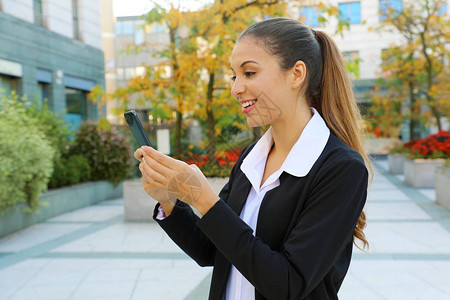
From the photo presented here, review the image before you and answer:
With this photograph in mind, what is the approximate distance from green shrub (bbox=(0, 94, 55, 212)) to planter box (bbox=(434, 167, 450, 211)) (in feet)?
22.1

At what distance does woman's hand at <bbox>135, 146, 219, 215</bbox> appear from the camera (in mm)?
1050

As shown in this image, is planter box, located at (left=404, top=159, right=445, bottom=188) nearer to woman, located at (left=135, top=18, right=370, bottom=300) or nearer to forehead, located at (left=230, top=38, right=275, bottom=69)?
woman, located at (left=135, top=18, right=370, bottom=300)

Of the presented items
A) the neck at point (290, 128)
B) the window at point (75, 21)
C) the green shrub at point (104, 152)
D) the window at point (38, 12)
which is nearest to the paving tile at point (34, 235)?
the green shrub at point (104, 152)

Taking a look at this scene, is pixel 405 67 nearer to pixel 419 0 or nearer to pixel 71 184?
pixel 419 0

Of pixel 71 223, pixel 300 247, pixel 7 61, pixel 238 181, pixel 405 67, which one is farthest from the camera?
pixel 405 67

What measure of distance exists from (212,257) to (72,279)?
330 cm

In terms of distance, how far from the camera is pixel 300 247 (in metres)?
1.05

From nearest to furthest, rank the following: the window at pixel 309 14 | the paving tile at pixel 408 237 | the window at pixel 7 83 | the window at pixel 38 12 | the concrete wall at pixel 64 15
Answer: the paving tile at pixel 408 237, the window at pixel 309 14, the window at pixel 7 83, the concrete wall at pixel 64 15, the window at pixel 38 12

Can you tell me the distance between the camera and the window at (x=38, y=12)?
42.5 feet

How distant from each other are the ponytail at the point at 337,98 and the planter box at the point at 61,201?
5943mm

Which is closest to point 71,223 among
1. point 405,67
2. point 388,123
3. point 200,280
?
point 200,280

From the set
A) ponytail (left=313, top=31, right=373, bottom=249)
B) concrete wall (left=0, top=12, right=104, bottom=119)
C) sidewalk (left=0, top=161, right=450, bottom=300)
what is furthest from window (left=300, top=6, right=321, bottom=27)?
concrete wall (left=0, top=12, right=104, bottom=119)

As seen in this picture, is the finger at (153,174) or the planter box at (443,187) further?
the planter box at (443,187)

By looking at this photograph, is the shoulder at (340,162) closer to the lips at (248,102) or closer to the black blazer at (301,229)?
the black blazer at (301,229)
